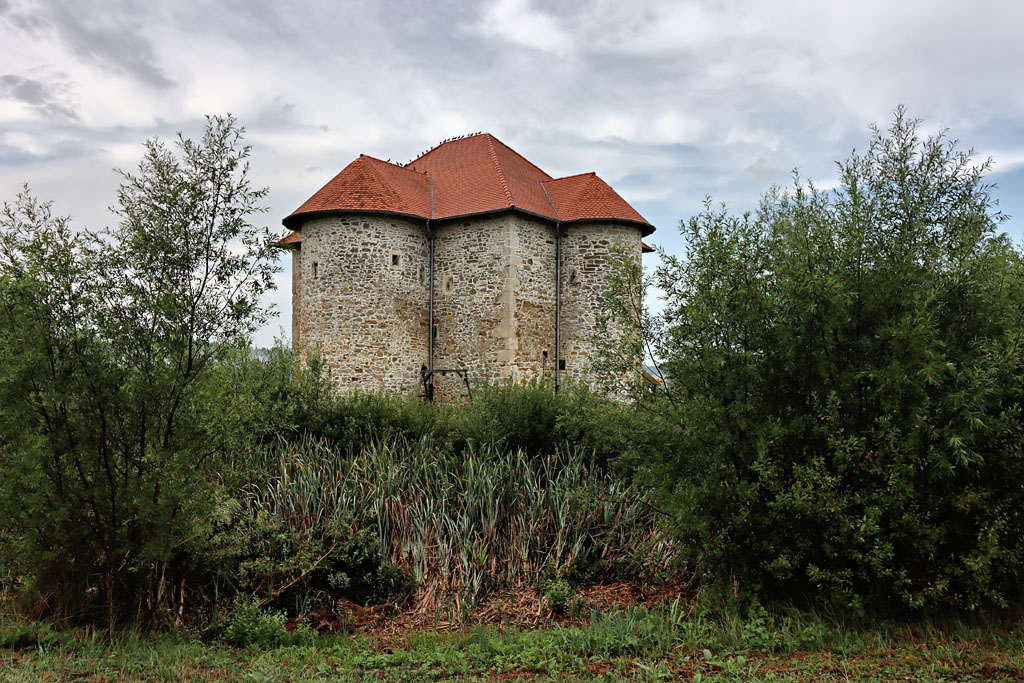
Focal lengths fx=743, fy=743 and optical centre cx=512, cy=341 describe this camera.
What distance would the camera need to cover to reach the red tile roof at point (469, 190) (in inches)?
819

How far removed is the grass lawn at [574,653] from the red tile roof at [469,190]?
15555 millimetres

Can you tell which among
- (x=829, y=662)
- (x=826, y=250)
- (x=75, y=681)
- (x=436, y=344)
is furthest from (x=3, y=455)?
(x=436, y=344)

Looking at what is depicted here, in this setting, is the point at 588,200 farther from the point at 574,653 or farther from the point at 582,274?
the point at 574,653

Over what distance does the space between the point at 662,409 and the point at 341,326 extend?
15310mm

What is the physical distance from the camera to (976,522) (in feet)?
18.1

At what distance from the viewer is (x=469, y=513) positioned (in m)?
7.57

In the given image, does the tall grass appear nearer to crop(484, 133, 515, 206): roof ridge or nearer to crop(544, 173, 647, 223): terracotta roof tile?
crop(484, 133, 515, 206): roof ridge

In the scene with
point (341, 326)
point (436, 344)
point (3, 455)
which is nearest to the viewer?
point (3, 455)

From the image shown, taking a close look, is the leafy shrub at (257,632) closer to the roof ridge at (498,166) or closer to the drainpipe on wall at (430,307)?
the roof ridge at (498,166)

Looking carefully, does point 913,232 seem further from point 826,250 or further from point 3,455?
point 3,455

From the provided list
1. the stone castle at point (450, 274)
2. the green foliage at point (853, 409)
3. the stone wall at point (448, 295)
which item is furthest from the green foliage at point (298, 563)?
the stone castle at point (450, 274)

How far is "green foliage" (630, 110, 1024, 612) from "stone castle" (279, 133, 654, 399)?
13975 mm

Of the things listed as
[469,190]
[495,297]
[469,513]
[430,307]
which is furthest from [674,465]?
[469,190]

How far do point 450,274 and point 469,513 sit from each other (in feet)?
47.3
